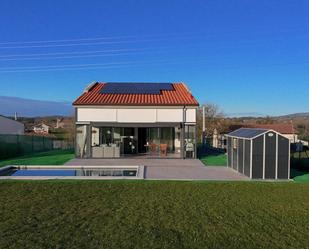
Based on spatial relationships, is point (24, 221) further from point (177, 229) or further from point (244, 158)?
point (244, 158)

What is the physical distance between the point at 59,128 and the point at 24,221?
231 feet

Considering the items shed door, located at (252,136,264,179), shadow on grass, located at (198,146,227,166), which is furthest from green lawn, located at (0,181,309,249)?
shadow on grass, located at (198,146,227,166)

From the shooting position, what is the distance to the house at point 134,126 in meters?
24.6

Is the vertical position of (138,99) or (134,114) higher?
(138,99)

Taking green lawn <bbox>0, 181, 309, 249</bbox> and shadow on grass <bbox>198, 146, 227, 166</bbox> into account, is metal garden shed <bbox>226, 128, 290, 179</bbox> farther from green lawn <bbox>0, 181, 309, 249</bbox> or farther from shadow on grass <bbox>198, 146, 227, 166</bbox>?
shadow on grass <bbox>198, 146, 227, 166</bbox>

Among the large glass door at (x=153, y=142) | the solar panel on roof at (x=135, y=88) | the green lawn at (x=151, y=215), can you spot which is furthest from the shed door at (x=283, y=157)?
the solar panel on roof at (x=135, y=88)

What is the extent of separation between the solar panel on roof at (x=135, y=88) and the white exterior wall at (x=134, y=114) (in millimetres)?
2298

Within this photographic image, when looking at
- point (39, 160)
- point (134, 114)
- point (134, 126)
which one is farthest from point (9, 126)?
point (134, 126)

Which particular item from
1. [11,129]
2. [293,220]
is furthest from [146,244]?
[11,129]

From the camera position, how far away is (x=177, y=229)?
7.45 metres

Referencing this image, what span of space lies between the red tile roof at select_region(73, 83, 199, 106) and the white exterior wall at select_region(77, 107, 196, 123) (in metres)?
0.36

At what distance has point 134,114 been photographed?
81.4 ft

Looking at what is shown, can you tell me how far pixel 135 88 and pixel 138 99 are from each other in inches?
104

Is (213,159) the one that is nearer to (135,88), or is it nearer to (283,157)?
(135,88)
